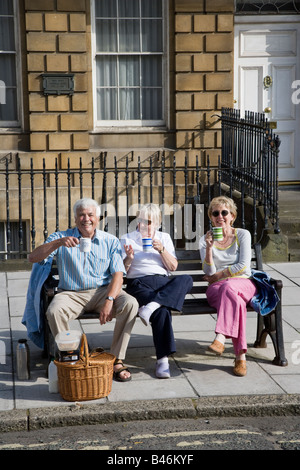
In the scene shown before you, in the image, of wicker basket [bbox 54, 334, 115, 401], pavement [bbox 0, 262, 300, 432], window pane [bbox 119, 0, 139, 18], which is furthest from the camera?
window pane [bbox 119, 0, 139, 18]

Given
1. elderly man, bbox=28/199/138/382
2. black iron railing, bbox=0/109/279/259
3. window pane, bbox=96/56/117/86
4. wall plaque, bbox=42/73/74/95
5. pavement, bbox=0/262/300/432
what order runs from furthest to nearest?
window pane, bbox=96/56/117/86
wall plaque, bbox=42/73/74/95
black iron railing, bbox=0/109/279/259
elderly man, bbox=28/199/138/382
pavement, bbox=0/262/300/432

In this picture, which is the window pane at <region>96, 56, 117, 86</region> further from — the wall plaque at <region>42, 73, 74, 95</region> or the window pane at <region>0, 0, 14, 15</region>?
the window pane at <region>0, 0, 14, 15</region>

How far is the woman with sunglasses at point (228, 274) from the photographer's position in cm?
580

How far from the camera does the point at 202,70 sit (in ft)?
40.4

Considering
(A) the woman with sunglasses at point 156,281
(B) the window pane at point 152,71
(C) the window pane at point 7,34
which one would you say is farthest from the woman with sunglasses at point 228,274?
(C) the window pane at point 7,34

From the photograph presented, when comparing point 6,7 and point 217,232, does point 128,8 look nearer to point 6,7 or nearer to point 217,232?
point 6,7

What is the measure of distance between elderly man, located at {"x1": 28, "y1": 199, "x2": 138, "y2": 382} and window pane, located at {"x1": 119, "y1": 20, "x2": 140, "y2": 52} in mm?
7313

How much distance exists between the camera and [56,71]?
11.9 meters

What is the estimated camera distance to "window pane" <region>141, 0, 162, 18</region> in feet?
40.9

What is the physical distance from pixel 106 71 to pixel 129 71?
0.41 metres

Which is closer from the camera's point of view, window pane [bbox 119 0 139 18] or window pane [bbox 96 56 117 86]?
window pane [bbox 119 0 139 18]

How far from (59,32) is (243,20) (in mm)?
3204

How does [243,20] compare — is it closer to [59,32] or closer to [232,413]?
[59,32]

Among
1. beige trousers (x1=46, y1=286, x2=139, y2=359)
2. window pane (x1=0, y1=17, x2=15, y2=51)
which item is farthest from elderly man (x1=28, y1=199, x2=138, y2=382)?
window pane (x1=0, y1=17, x2=15, y2=51)
